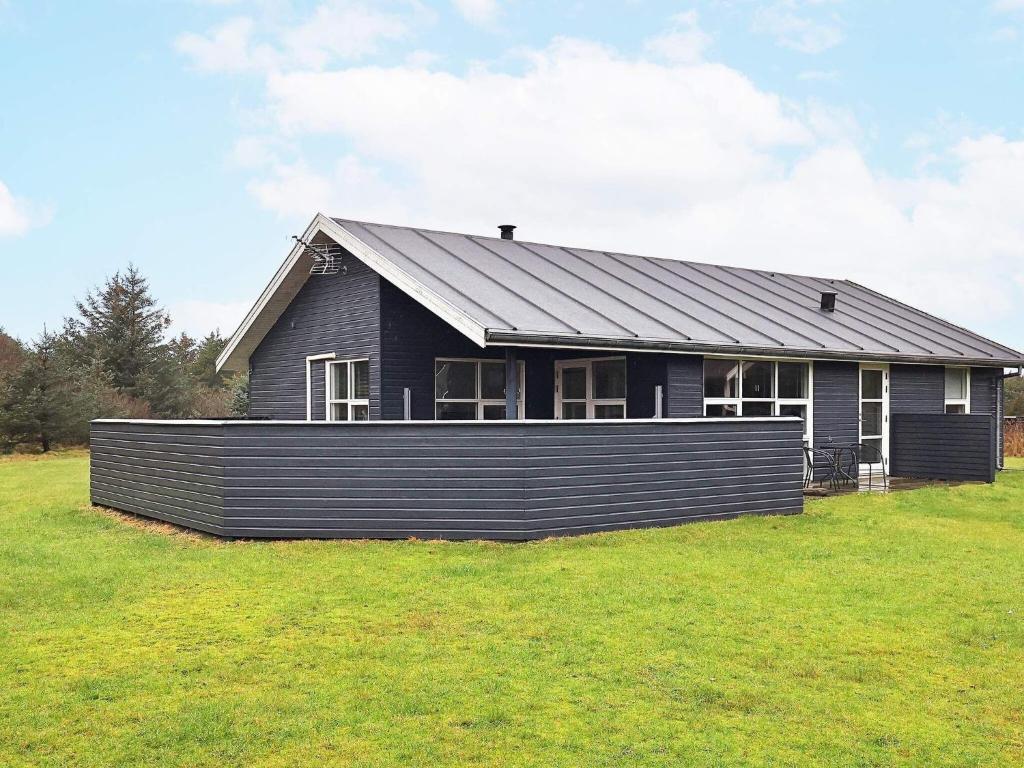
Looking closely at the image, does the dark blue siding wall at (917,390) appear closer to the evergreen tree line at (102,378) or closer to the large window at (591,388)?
the large window at (591,388)

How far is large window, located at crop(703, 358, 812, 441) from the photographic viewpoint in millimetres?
14664

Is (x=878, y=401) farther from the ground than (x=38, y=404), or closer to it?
farther from the ground

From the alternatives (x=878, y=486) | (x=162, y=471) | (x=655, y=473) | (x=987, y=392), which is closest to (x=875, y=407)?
(x=878, y=486)

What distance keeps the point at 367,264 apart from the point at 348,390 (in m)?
2.42

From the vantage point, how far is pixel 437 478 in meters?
10.3

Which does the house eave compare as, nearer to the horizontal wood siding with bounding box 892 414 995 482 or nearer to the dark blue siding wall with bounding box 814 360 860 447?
the dark blue siding wall with bounding box 814 360 860 447

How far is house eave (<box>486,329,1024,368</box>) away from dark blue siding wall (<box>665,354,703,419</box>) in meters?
0.36

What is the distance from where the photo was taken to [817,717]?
15.7 feet

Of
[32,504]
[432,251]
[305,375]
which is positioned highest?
[432,251]

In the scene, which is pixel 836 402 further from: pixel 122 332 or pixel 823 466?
pixel 122 332

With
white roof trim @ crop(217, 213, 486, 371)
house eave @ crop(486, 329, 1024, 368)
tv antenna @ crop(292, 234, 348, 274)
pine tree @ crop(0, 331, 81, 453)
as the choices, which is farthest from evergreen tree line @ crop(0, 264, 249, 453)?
house eave @ crop(486, 329, 1024, 368)

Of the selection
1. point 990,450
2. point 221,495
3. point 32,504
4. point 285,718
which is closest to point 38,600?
point 221,495

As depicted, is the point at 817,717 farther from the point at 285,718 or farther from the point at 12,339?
the point at 12,339

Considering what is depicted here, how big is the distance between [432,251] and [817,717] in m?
11.5
